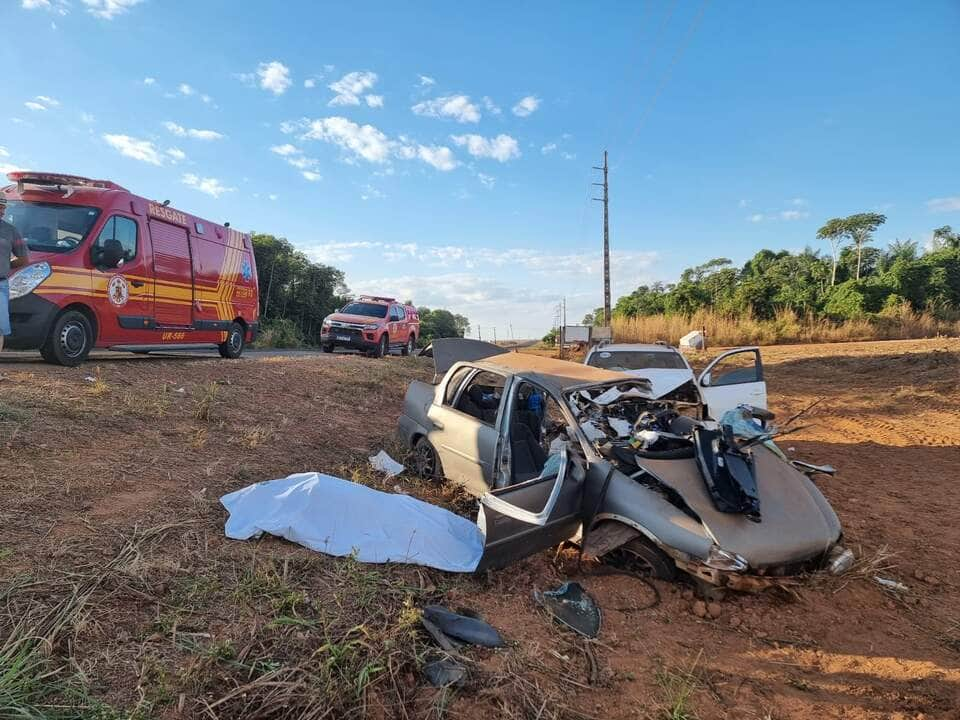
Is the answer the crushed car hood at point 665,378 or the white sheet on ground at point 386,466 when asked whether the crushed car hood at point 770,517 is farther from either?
the crushed car hood at point 665,378

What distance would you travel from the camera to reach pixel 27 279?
6.25m

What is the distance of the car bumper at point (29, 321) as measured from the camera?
6.25m

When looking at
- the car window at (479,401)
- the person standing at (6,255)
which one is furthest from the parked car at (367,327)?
the car window at (479,401)

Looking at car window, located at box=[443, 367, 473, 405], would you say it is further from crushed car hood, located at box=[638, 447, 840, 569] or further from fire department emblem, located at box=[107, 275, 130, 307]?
fire department emblem, located at box=[107, 275, 130, 307]

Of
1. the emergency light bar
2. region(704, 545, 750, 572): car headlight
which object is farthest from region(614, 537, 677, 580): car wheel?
the emergency light bar

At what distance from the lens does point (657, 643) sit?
2863 millimetres

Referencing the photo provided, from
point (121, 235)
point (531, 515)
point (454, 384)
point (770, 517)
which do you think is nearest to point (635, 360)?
point (454, 384)

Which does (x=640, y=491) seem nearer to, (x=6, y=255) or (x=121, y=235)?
(x=6, y=255)

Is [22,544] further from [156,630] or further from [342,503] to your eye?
[342,503]

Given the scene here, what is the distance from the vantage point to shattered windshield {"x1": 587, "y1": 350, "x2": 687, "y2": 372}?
780 centimetres

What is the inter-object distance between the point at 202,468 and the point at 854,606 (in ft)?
16.3

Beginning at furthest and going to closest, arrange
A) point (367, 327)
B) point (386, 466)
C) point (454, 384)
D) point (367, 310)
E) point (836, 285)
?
point (836, 285) < point (367, 310) < point (367, 327) < point (386, 466) < point (454, 384)

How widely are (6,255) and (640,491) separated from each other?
667cm

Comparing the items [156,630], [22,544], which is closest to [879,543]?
[156,630]
